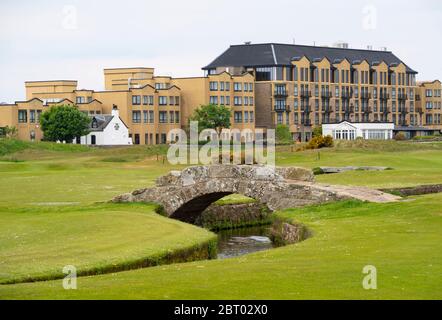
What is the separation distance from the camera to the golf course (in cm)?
2583

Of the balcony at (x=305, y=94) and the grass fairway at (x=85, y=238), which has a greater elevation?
the balcony at (x=305, y=94)

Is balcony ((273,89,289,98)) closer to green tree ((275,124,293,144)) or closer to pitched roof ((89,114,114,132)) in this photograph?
green tree ((275,124,293,144))

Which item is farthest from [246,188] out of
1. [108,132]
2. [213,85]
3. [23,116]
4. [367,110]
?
[367,110]

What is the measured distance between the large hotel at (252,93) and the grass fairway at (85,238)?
104794 mm

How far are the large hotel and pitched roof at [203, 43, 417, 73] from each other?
0.17 metres

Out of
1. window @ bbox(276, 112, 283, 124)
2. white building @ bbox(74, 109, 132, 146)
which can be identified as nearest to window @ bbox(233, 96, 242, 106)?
window @ bbox(276, 112, 283, 124)

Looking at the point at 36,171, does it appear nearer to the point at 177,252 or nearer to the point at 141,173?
the point at 141,173

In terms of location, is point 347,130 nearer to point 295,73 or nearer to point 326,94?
point 295,73

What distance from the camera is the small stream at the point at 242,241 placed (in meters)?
46.5

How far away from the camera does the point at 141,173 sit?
89562mm

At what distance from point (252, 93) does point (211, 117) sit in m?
17.4
